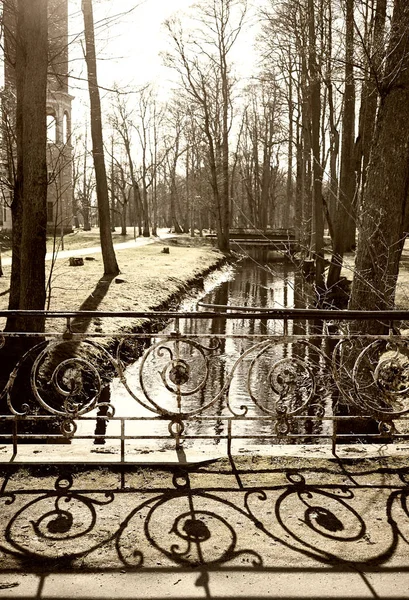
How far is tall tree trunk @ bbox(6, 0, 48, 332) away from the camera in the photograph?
8164 millimetres

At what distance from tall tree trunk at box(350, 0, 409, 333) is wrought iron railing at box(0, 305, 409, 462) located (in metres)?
0.49

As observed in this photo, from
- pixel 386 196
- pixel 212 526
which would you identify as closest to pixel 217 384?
pixel 386 196

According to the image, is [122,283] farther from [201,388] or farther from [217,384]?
[201,388]

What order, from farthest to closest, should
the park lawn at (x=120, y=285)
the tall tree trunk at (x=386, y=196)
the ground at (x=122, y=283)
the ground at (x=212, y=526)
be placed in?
the ground at (x=122, y=283), the park lawn at (x=120, y=285), the tall tree trunk at (x=386, y=196), the ground at (x=212, y=526)

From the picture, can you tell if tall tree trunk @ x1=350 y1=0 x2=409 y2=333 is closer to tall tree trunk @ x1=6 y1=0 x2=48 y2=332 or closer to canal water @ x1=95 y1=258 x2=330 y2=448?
canal water @ x1=95 y1=258 x2=330 y2=448

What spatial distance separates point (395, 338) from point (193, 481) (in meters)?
1.72

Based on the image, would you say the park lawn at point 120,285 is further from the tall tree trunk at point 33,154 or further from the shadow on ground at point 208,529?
the shadow on ground at point 208,529

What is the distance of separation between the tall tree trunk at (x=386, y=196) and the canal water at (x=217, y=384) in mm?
1007

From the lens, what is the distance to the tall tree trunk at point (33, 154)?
26.8ft

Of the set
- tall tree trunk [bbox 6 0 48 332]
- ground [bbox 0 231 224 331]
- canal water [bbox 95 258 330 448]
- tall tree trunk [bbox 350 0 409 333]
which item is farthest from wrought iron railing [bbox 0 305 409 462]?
ground [bbox 0 231 224 331]

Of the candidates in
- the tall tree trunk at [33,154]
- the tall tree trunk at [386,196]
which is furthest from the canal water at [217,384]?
the tall tree trunk at [33,154]

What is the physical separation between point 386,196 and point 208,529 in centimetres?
537

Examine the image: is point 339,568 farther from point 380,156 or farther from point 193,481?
point 380,156

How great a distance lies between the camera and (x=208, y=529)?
3346mm
